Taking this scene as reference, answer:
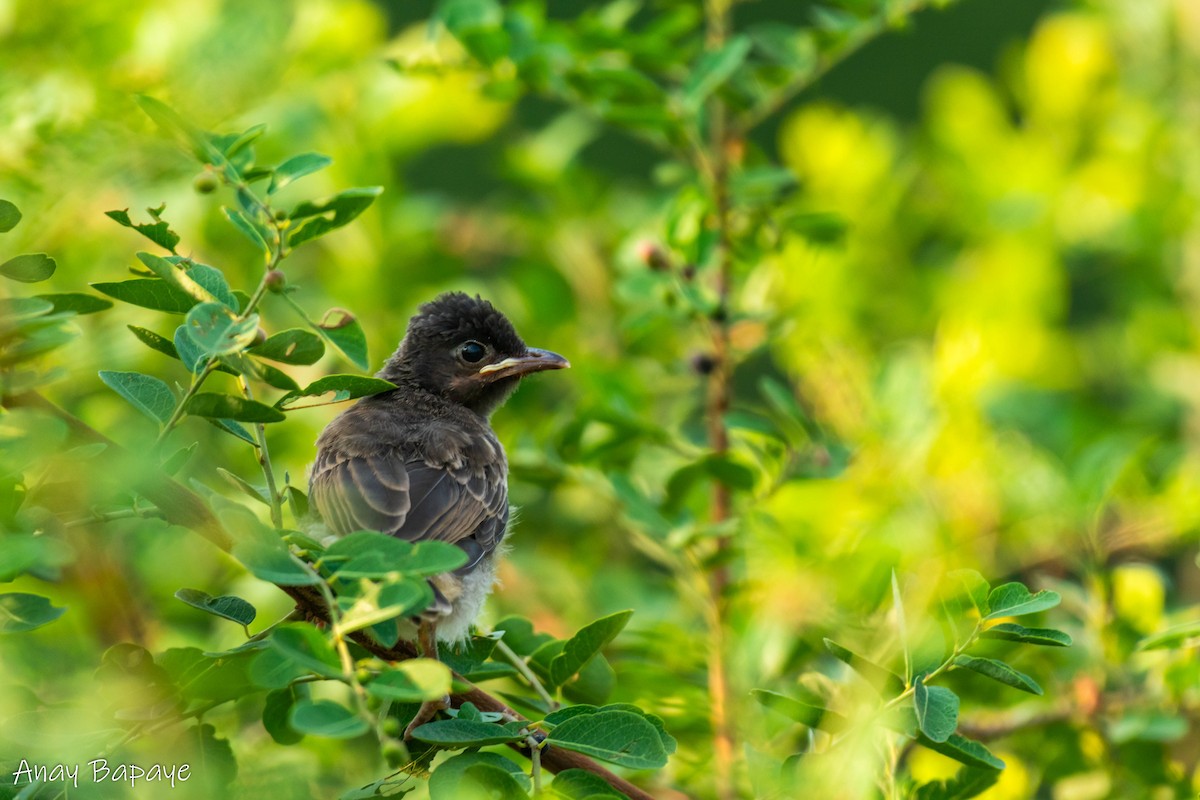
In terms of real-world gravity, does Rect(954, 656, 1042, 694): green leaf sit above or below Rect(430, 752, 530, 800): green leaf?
above

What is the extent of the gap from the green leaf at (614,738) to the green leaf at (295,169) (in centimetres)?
96

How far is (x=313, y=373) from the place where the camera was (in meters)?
3.79

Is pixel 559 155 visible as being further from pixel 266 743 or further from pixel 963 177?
pixel 266 743

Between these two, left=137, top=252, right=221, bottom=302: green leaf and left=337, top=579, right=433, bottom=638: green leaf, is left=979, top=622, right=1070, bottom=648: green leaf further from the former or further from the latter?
left=137, top=252, right=221, bottom=302: green leaf

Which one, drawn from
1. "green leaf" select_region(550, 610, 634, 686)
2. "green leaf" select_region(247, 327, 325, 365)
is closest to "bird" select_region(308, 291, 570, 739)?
"green leaf" select_region(550, 610, 634, 686)

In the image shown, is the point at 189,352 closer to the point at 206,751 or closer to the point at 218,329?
the point at 218,329

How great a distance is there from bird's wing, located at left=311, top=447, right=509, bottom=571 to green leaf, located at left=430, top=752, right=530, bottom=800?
0.88 metres

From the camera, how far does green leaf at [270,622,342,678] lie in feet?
5.18

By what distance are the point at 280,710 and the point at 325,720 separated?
2.09 feet

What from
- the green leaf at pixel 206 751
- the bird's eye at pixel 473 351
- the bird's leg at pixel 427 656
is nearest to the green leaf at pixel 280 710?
the green leaf at pixel 206 751

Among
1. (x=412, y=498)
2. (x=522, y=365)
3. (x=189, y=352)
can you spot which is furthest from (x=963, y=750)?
(x=522, y=365)

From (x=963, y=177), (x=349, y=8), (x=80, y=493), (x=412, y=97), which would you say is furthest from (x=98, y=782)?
(x=963, y=177)

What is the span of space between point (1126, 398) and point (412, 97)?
2895mm

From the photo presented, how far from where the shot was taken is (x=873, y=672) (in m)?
1.94
